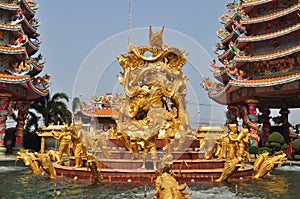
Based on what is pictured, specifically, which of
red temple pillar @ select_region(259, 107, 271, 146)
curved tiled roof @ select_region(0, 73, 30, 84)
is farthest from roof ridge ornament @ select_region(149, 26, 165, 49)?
red temple pillar @ select_region(259, 107, 271, 146)

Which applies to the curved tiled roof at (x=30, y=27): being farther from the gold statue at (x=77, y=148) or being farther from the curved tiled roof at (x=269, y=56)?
the gold statue at (x=77, y=148)

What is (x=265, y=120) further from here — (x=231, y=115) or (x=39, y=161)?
(x=39, y=161)

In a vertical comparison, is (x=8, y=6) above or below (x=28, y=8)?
below

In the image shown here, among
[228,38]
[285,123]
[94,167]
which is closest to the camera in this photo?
[94,167]

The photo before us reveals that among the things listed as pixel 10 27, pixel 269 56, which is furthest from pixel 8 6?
pixel 269 56

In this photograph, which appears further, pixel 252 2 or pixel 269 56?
pixel 252 2

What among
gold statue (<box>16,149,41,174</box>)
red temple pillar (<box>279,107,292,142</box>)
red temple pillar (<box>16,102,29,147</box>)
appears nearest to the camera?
gold statue (<box>16,149,41,174</box>)

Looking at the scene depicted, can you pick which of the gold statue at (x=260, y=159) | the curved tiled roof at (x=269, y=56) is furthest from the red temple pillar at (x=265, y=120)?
the gold statue at (x=260, y=159)

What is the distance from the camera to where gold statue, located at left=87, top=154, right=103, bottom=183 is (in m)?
9.25

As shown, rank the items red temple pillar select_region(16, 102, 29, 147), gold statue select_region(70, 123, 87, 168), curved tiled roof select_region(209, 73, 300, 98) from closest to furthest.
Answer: gold statue select_region(70, 123, 87, 168) < curved tiled roof select_region(209, 73, 300, 98) < red temple pillar select_region(16, 102, 29, 147)

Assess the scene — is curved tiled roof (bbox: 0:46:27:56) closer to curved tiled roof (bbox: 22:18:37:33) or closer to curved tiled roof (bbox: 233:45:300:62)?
curved tiled roof (bbox: 22:18:37:33)

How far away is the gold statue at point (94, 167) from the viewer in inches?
364

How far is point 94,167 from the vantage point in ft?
30.9

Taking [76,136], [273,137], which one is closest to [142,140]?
[76,136]
